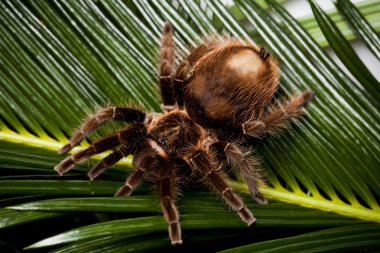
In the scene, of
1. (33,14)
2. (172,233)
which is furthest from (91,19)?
(172,233)

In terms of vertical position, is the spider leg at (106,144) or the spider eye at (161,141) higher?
the spider leg at (106,144)

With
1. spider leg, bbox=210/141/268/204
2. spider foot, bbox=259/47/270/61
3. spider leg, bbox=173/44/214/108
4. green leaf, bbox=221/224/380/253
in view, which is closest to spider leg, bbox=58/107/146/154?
spider leg, bbox=173/44/214/108

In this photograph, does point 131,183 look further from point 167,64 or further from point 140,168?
point 167,64

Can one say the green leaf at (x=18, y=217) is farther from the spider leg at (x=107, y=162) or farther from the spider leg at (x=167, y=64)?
the spider leg at (x=167, y=64)

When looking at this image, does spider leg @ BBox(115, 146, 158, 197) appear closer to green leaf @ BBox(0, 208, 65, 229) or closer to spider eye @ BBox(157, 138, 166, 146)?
spider eye @ BBox(157, 138, 166, 146)

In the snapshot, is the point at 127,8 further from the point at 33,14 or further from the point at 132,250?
the point at 132,250

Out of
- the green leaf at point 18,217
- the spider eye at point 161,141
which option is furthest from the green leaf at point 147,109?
the spider eye at point 161,141

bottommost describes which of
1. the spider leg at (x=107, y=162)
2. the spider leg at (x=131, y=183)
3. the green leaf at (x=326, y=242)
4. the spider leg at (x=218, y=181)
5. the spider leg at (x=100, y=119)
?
the green leaf at (x=326, y=242)

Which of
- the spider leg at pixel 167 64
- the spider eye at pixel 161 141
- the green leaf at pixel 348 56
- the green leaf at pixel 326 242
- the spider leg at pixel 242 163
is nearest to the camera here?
the green leaf at pixel 326 242
